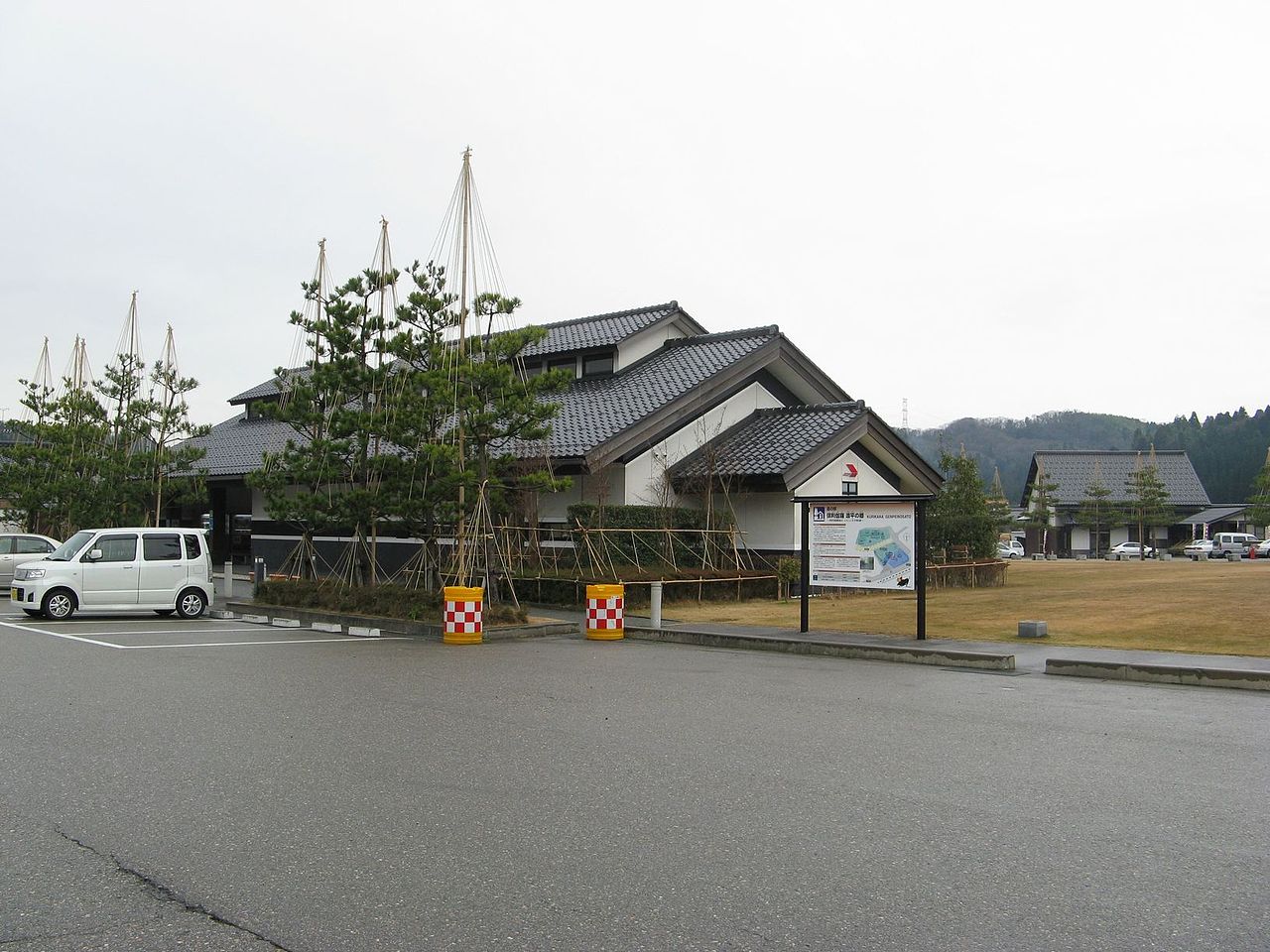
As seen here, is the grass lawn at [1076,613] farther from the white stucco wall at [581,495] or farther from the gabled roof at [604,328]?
the gabled roof at [604,328]

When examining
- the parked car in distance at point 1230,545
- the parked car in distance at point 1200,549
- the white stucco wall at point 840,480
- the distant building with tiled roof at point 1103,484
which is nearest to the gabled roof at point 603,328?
the white stucco wall at point 840,480

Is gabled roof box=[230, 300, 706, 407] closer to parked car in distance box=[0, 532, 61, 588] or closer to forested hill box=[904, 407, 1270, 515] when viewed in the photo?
parked car in distance box=[0, 532, 61, 588]

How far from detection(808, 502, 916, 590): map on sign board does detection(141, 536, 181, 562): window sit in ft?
40.0

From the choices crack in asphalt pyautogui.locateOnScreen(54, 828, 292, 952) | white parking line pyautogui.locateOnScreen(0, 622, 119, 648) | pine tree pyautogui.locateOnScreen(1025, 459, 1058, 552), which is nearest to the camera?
crack in asphalt pyautogui.locateOnScreen(54, 828, 292, 952)

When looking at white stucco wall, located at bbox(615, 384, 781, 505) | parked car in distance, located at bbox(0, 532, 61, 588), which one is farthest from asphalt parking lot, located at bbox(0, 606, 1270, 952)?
parked car in distance, located at bbox(0, 532, 61, 588)

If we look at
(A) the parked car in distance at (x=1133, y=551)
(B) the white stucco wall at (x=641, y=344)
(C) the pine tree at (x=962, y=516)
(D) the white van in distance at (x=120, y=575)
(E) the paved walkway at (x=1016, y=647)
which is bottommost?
(E) the paved walkway at (x=1016, y=647)

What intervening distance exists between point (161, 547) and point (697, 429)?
12.8 meters

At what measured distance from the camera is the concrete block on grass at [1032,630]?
592 inches

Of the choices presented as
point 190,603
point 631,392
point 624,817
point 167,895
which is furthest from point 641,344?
point 167,895

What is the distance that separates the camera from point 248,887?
15.3 ft

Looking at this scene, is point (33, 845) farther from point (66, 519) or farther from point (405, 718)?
point (66, 519)

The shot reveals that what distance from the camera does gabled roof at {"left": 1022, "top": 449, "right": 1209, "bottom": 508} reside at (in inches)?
2908

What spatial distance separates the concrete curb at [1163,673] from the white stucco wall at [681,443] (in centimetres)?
1290

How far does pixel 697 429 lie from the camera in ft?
85.8
